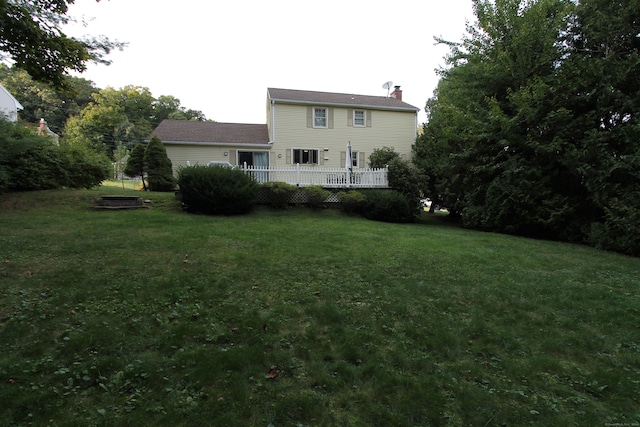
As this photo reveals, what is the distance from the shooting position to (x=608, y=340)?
10.1 ft

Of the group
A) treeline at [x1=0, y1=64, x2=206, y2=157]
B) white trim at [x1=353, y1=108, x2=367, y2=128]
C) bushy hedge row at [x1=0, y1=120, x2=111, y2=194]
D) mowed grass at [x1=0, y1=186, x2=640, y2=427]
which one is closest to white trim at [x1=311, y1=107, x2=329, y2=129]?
white trim at [x1=353, y1=108, x2=367, y2=128]

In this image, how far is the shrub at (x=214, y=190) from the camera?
30.7 ft

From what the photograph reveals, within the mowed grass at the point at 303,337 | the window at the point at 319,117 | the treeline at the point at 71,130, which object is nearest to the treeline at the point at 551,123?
the mowed grass at the point at 303,337

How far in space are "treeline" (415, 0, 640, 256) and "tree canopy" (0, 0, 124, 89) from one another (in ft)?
34.0

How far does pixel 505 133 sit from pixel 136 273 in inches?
406

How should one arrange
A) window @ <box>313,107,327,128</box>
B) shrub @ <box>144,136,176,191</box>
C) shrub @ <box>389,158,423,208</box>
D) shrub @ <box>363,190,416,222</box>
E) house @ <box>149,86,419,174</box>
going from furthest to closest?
window @ <box>313,107,327,128</box>
house @ <box>149,86,419,174</box>
shrub @ <box>144,136,176,191</box>
shrub @ <box>389,158,423,208</box>
shrub @ <box>363,190,416,222</box>

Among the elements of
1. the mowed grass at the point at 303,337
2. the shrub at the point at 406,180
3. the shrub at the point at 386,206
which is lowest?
the mowed grass at the point at 303,337

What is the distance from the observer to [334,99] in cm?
1880

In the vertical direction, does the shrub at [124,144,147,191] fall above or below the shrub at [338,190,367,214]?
above

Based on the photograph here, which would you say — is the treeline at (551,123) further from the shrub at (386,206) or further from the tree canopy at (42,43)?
the tree canopy at (42,43)

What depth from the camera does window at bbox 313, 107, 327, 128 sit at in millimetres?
18219

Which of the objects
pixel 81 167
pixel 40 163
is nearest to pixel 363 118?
pixel 81 167

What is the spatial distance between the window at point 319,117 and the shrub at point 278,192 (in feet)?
26.5

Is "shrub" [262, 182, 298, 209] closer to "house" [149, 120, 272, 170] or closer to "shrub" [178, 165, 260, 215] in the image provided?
"shrub" [178, 165, 260, 215]
